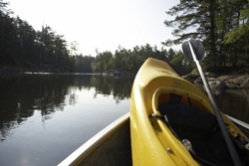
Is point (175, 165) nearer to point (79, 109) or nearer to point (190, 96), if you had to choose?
point (190, 96)

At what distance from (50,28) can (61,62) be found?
1131 centimetres

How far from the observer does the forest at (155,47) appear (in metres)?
21.7

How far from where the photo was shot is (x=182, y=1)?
23.8 m

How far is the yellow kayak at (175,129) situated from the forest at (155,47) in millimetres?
11210

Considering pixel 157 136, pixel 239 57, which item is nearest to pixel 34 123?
pixel 157 136

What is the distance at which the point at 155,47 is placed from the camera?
252 feet

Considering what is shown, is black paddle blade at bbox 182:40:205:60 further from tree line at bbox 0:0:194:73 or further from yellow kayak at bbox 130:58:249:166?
tree line at bbox 0:0:194:73

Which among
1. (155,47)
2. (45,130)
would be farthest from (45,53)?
(45,130)

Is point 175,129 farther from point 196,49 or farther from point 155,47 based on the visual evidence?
point 155,47

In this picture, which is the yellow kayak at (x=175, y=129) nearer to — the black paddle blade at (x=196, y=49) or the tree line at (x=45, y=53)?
the black paddle blade at (x=196, y=49)

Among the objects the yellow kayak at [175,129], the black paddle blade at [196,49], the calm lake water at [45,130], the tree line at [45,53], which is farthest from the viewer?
the tree line at [45,53]

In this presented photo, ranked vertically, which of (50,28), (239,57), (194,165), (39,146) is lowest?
(39,146)

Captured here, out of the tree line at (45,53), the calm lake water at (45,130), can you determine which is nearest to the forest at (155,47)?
the tree line at (45,53)

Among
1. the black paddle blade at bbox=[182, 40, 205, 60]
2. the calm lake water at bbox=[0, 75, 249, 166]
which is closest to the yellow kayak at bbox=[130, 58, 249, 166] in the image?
the black paddle blade at bbox=[182, 40, 205, 60]
